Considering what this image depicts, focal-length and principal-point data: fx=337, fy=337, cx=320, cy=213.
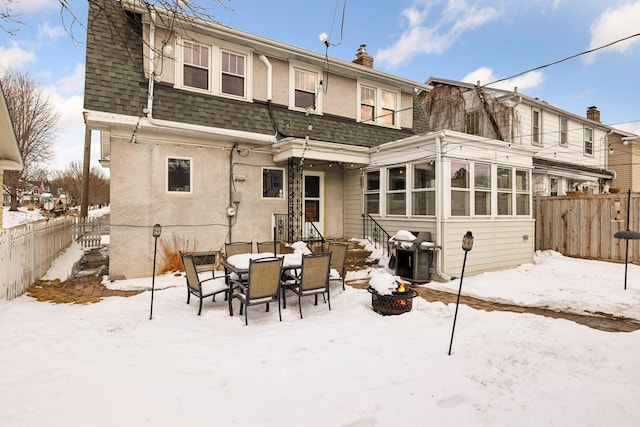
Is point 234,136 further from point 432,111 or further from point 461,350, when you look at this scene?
point 432,111

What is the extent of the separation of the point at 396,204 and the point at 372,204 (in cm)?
100

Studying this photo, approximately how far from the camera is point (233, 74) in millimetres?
9711

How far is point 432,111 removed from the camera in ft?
60.0

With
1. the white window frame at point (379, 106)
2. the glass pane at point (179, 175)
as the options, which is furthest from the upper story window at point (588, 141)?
the glass pane at point (179, 175)

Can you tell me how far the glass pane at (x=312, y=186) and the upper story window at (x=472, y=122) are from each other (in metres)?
9.90

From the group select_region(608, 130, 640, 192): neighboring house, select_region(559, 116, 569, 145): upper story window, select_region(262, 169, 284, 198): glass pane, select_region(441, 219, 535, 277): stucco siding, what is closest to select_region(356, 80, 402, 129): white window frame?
select_region(262, 169, 284, 198): glass pane

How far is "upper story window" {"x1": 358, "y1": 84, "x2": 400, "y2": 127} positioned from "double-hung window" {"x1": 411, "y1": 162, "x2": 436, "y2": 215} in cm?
382

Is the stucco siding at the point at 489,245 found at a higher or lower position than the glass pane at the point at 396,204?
lower

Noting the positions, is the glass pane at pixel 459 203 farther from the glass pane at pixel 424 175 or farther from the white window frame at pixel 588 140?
the white window frame at pixel 588 140

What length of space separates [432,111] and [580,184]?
878 centimetres

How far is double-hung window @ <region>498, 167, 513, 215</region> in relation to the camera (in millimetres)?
9766

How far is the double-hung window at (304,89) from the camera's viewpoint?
10797mm

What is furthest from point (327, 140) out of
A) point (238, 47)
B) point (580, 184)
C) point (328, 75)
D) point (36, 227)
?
point (580, 184)

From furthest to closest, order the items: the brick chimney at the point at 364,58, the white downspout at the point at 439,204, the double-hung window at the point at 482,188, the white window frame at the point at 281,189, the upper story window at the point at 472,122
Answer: the upper story window at the point at 472,122 → the brick chimney at the point at 364,58 → the white window frame at the point at 281,189 → the double-hung window at the point at 482,188 → the white downspout at the point at 439,204
